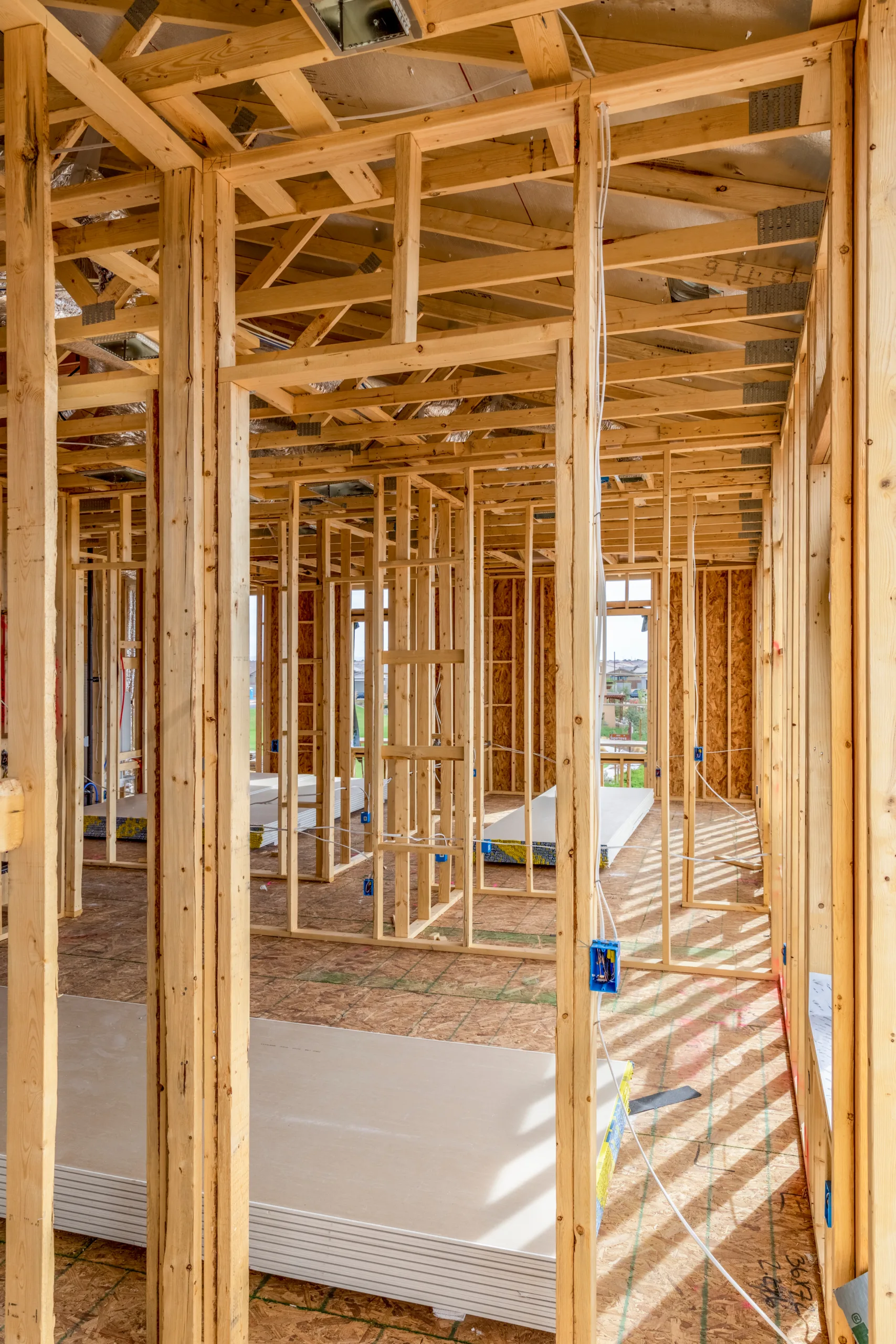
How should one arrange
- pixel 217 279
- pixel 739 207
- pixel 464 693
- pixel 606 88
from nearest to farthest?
pixel 606 88, pixel 217 279, pixel 739 207, pixel 464 693

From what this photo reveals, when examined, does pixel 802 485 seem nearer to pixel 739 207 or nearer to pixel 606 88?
pixel 739 207

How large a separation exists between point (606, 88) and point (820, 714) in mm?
2264

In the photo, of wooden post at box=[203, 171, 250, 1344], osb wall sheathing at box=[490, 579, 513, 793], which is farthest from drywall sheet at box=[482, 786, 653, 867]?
wooden post at box=[203, 171, 250, 1344]

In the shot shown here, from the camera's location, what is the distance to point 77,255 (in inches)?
131

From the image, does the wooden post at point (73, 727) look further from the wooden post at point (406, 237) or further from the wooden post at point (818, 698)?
the wooden post at point (818, 698)

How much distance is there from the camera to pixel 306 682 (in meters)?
13.6

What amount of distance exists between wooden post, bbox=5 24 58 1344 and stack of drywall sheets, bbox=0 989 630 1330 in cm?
96

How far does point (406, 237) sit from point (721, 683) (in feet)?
35.0

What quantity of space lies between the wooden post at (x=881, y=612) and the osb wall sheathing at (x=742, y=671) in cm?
1060

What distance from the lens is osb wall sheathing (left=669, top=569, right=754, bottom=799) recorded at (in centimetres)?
1208

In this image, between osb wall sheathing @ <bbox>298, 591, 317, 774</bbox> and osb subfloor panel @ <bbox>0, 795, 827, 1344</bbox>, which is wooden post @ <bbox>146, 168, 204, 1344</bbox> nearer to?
osb subfloor panel @ <bbox>0, 795, 827, 1344</bbox>

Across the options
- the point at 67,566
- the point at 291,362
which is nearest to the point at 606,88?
the point at 291,362

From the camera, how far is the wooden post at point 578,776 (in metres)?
2.19

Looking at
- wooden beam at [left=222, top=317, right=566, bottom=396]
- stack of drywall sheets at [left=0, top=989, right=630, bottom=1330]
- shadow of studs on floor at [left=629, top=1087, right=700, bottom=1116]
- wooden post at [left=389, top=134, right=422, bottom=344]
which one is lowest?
shadow of studs on floor at [left=629, top=1087, right=700, bottom=1116]
